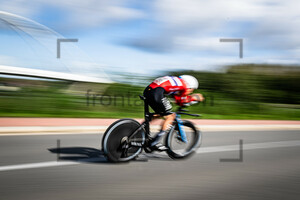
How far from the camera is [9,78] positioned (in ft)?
57.9

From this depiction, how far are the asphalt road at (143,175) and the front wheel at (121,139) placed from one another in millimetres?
173

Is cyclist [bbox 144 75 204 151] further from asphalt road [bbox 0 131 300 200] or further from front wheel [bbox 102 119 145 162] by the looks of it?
asphalt road [bbox 0 131 300 200]

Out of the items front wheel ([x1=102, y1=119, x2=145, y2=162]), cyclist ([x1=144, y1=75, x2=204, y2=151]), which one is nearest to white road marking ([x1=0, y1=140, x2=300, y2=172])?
front wheel ([x1=102, y1=119, x2=145, y2=162])

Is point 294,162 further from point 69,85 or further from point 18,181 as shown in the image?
point 69,85

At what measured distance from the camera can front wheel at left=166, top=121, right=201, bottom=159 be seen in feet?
18.7

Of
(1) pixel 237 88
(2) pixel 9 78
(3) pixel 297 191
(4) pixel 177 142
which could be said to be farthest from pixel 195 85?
(1) pixel 237 88

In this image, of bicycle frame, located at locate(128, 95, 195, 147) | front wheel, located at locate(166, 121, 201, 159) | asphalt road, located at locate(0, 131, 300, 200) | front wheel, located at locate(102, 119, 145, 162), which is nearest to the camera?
asphalt road, located at locate(0, 131, 300, 200)

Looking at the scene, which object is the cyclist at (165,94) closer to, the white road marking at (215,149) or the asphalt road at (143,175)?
the asphalt road at (143,175)

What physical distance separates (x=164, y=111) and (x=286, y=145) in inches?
182

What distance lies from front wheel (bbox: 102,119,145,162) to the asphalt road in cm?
17

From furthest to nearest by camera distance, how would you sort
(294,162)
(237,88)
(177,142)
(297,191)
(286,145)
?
(237,88) → (286,145) → (294,162) → (177,142) → (297,191)

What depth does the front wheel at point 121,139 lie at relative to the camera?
16.8 feet

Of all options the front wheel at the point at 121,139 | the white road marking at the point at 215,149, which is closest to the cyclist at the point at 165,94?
the front wheel at the point at 121,139

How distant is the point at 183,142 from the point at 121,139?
1.31 meters
